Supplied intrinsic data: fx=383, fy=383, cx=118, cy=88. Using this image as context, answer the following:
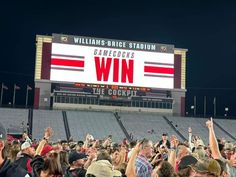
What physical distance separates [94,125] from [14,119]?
413 inches

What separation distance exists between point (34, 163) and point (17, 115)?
47.6 m

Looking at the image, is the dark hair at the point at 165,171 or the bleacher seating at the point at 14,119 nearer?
the dark hair at the point at 165,171

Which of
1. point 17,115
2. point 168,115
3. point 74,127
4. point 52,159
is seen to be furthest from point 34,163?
point 168,115

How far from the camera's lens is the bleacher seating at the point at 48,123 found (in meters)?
45.9

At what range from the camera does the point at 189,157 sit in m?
5.71

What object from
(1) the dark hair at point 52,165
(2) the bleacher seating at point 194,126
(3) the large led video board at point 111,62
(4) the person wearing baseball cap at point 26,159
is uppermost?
(3) the large led video board at point 111,62

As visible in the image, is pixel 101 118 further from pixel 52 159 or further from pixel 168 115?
pixel 52 159

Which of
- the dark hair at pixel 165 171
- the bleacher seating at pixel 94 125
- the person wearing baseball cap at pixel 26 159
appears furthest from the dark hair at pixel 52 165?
the bleacher seating at pixel 94 125

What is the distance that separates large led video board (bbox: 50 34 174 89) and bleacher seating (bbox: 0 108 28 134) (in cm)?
666

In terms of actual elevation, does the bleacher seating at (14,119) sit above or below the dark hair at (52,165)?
below

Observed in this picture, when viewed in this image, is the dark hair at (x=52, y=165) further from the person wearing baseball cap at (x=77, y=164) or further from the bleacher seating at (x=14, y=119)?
the bleacher seating at (x=14, y=119)

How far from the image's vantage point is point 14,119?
50000 millimetres

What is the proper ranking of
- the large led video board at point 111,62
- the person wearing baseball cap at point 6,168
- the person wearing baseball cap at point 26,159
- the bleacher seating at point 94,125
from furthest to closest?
the large led video board at point 111,62 → the bleacher seating at point 94,125 → the person wearing baseball cap at point 26,159 → the person wearing baseball cap at point 6,168

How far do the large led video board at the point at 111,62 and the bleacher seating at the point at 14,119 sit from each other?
666cm
